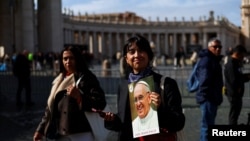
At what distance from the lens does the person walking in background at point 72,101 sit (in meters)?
4.33

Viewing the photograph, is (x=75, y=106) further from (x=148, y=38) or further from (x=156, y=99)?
(x=148, y=38)

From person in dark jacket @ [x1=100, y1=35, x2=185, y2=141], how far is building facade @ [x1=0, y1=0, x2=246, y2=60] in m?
21.8

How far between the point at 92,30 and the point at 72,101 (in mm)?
74993

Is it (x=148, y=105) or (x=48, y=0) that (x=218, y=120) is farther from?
(x=48, y=0)

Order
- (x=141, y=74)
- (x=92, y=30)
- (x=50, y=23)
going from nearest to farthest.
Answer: (x=141, y=74) → (x=50, y=23) → (x=92, y=30)

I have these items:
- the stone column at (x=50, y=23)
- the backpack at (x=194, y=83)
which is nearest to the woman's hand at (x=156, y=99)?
the backpack at (x=194, y=83)

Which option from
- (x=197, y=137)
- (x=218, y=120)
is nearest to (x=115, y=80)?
(x=218, y=120)

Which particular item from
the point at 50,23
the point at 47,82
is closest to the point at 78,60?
the point at 47,82

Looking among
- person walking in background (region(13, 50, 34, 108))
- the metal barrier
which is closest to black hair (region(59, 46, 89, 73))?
person walking in background (region(13, 50, 34, 108))

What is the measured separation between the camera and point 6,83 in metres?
18.2

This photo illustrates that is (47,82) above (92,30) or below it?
below

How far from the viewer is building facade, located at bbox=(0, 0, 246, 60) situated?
35.7 meters

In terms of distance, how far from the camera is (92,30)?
78875 mm

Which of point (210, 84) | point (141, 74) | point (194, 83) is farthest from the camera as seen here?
point (194, 83)
